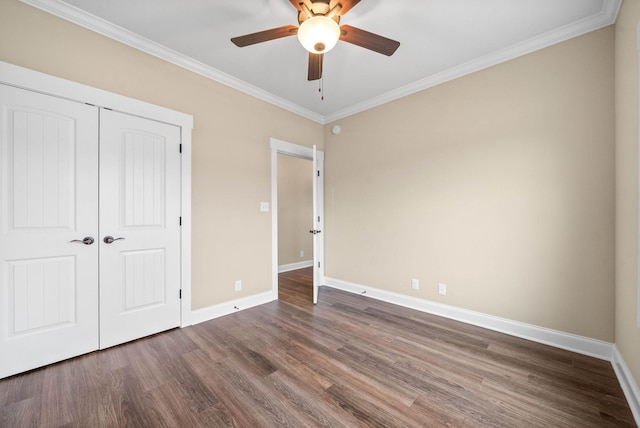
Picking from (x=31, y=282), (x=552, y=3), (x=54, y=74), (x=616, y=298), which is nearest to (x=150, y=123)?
(x=54, y=74)

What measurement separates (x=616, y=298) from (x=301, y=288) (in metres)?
3.40

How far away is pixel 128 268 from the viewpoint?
2.36 meters

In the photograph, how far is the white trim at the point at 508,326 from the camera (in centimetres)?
213

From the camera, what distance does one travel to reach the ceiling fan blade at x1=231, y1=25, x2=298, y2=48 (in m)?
1.80

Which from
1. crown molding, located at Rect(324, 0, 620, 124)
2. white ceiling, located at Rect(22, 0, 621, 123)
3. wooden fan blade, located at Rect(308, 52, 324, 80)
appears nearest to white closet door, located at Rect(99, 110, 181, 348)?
white ceiling, located at Rect(22, 0, 621, 123)

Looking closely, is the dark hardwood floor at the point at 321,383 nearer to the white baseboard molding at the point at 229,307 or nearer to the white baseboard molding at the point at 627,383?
the white baseboard molding at the point at 627,383

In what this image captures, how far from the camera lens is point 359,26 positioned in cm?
221

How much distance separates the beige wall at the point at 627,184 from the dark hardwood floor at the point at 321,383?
38 centimetres

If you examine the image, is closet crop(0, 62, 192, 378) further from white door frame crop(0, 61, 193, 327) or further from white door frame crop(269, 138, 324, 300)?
white door frame crop(269, 138, 324, 300)

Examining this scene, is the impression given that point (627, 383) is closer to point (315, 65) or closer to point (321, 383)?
point (321, 383)

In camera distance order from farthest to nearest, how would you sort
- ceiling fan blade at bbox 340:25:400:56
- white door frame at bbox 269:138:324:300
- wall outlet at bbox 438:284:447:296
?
white door frame at bbox 269:138:324:300
wall outlet at bbox 438:284:447:296
ceiling fan blade at bbox 340:25:400:56

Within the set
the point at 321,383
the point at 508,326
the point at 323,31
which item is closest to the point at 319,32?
the point at 323,31

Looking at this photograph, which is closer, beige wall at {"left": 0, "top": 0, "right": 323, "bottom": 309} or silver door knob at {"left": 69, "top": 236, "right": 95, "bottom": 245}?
beige wall at {"left": 0, "top": 0, "right": 323, "bottom": 309}

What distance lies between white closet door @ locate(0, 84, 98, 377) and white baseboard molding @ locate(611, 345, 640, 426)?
3.85 meters
